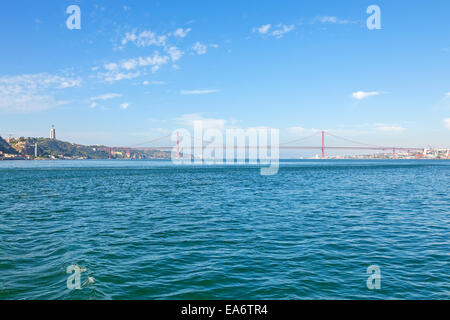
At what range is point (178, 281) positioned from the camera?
859 cm

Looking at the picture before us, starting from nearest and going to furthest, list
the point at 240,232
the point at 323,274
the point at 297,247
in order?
the point at 323,274
the point at 297,247
the point at 240,232

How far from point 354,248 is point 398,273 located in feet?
8.52

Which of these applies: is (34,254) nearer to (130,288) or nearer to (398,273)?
(130,288)

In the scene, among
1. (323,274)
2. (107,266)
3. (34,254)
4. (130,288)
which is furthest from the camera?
(34,254)

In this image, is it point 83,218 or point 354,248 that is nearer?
point 354,248
